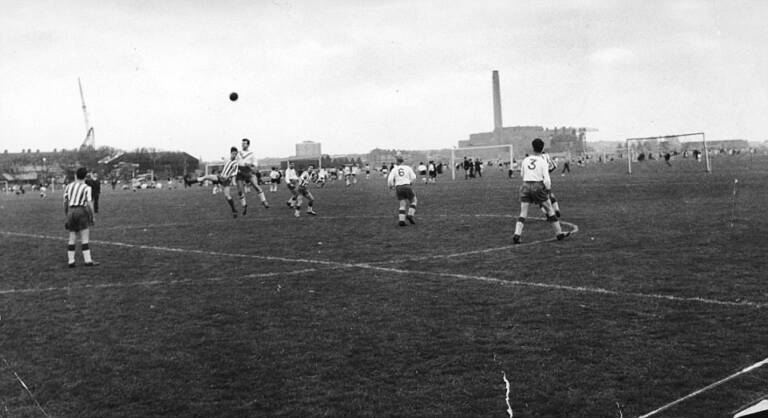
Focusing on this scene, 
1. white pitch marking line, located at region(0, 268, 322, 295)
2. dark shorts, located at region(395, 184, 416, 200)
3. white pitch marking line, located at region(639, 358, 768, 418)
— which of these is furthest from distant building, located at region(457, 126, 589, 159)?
white pitch marking line, located at region(639, 358, 768, 418)

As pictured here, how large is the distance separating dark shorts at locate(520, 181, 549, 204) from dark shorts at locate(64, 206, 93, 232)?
28.8ft

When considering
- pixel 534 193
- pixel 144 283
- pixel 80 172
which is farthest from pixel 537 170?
pixel 80 172

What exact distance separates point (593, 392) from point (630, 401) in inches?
11.5

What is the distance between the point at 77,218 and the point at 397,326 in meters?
8.29

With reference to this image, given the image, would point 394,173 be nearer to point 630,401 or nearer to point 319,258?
point 319,258

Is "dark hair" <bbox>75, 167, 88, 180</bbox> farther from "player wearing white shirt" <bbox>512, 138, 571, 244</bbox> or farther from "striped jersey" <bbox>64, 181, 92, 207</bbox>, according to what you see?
"player wearing white shirt" <bbox>512, 138, 571, 244</bbox>

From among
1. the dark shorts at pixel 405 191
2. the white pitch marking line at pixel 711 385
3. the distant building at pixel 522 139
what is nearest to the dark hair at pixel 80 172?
the dark shorts at pixel 405 191

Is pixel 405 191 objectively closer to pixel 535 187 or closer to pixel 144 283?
pixel 535 187

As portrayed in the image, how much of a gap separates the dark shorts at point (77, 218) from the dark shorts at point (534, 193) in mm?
8769

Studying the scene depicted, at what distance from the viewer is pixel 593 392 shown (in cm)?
509

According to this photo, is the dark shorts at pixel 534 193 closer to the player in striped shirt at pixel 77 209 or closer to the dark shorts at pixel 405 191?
the dark shorts at pixel 405 191

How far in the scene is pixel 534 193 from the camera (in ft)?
44.7

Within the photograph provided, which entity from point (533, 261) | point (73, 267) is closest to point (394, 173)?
point (533, 261)

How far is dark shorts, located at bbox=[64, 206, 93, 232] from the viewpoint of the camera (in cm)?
1277
